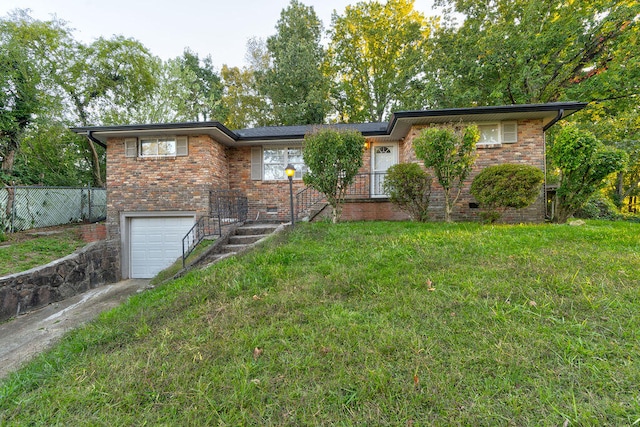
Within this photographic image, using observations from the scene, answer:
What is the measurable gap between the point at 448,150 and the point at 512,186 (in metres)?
1.65

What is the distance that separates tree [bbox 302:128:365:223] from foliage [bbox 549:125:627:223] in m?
5.07

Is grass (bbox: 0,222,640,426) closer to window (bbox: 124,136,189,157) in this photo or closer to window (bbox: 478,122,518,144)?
window (bbox: 478,122,518,144)

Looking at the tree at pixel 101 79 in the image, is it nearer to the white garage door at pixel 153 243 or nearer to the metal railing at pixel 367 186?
the white garage door at pixel 153 243

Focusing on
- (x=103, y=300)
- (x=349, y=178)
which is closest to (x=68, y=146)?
(x=103, y=300)

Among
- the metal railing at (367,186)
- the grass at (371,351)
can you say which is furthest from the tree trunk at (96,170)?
the grass at (371,351)

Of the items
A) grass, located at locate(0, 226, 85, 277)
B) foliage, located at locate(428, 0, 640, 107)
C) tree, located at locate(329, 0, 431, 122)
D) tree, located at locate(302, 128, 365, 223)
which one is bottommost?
grass, located at locate(0, 226, 85, 277)

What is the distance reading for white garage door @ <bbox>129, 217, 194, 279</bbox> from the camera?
8.10 metres

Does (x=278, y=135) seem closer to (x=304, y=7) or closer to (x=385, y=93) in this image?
(x=385, y=93)

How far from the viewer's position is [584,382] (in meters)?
1.56

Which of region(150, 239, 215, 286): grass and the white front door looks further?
the white front door

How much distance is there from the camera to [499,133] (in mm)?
7465

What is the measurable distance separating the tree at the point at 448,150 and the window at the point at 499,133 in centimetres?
176

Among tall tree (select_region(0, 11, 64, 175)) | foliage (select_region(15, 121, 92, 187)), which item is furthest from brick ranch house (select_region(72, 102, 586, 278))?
foliage (select_region(15, 121, 92, 187))

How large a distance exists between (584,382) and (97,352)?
155 inches
